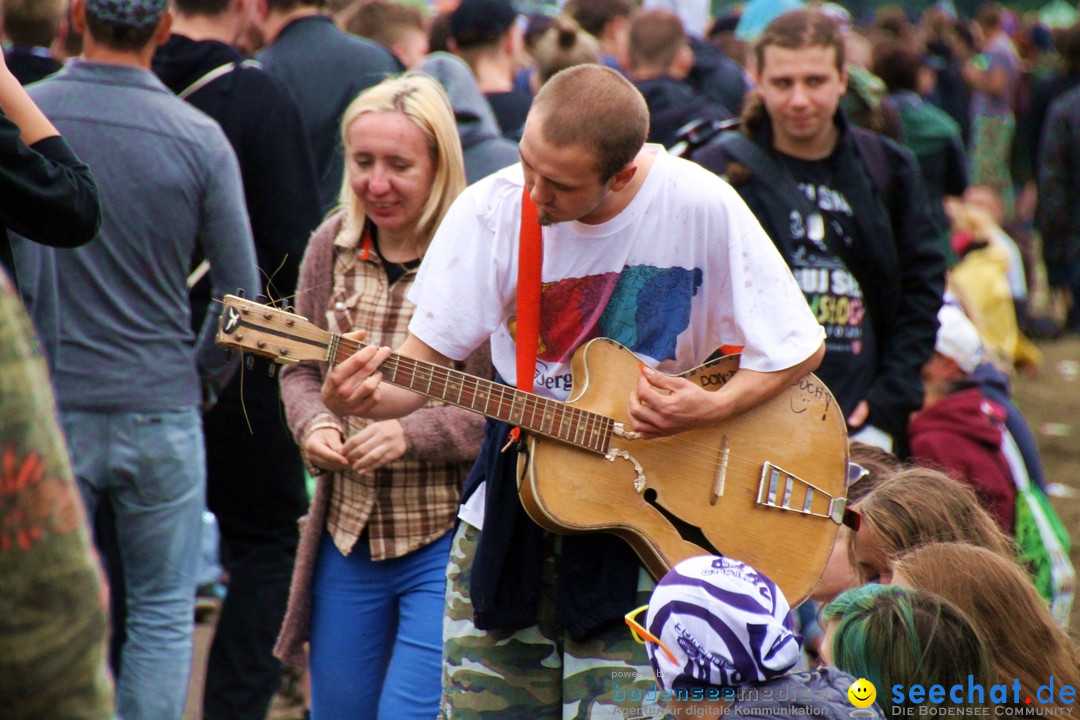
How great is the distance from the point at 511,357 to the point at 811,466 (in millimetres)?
744

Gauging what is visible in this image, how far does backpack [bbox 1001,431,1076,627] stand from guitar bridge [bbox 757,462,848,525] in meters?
1.10

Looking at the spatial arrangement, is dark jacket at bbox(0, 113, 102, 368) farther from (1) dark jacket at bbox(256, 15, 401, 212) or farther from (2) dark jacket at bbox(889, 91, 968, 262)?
(2) dark jacket at bbox(889, 91, 968, 262)

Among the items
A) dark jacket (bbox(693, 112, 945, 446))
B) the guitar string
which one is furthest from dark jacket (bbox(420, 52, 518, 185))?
the guitar string

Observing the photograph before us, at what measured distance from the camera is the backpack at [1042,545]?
399cm

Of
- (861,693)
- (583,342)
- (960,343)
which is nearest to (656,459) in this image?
(583,342)

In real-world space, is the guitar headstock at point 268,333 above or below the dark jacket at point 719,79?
below

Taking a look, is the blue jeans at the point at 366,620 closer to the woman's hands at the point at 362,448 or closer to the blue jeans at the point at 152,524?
the woman's hands at the point at 362,448

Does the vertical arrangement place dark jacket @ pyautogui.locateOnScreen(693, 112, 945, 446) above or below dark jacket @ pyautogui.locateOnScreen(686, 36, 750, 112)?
below

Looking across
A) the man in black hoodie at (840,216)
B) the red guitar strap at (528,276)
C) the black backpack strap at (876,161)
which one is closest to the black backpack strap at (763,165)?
the man in black hoodie at (840,216)

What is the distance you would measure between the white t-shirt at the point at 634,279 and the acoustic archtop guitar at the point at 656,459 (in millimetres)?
79

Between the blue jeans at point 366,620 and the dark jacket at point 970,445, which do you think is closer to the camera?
the blue jeans at point 366,620

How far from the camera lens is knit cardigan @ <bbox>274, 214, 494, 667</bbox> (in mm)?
3262

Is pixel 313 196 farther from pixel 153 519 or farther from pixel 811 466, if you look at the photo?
pixel 811 466

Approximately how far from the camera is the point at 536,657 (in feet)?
9.28
